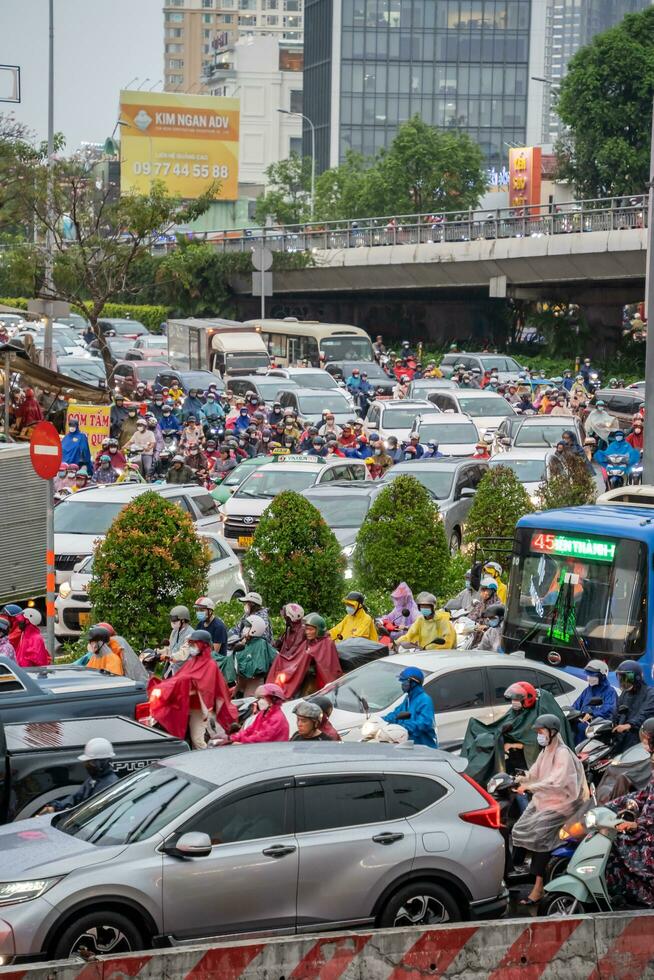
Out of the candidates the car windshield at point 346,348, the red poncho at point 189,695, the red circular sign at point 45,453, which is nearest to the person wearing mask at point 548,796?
the red poncho at point 189,695

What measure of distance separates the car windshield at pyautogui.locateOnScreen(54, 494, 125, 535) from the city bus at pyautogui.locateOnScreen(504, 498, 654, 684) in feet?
20.3

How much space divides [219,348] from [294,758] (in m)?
38.5

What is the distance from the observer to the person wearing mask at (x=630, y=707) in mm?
11211

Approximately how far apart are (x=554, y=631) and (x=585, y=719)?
3008mm

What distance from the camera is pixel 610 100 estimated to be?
72.0 meters

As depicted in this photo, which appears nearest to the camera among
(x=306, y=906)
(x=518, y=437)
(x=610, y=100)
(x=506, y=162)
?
(x=306, y=906)

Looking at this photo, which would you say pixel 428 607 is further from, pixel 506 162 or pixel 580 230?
pixel 506 162

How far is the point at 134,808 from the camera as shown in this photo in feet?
27.9

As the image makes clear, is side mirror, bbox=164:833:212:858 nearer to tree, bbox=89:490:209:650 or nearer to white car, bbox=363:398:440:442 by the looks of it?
tree, bbox=89:490:209:650

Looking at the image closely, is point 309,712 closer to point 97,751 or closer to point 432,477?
point 97,751

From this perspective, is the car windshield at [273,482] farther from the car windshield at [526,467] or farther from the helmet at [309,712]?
the helmet at [309,712]

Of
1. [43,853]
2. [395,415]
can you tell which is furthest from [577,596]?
[395,415]

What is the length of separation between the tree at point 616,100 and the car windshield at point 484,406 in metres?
37.8

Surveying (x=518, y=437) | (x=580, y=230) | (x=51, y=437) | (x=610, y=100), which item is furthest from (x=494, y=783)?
(x=610, y=100)
